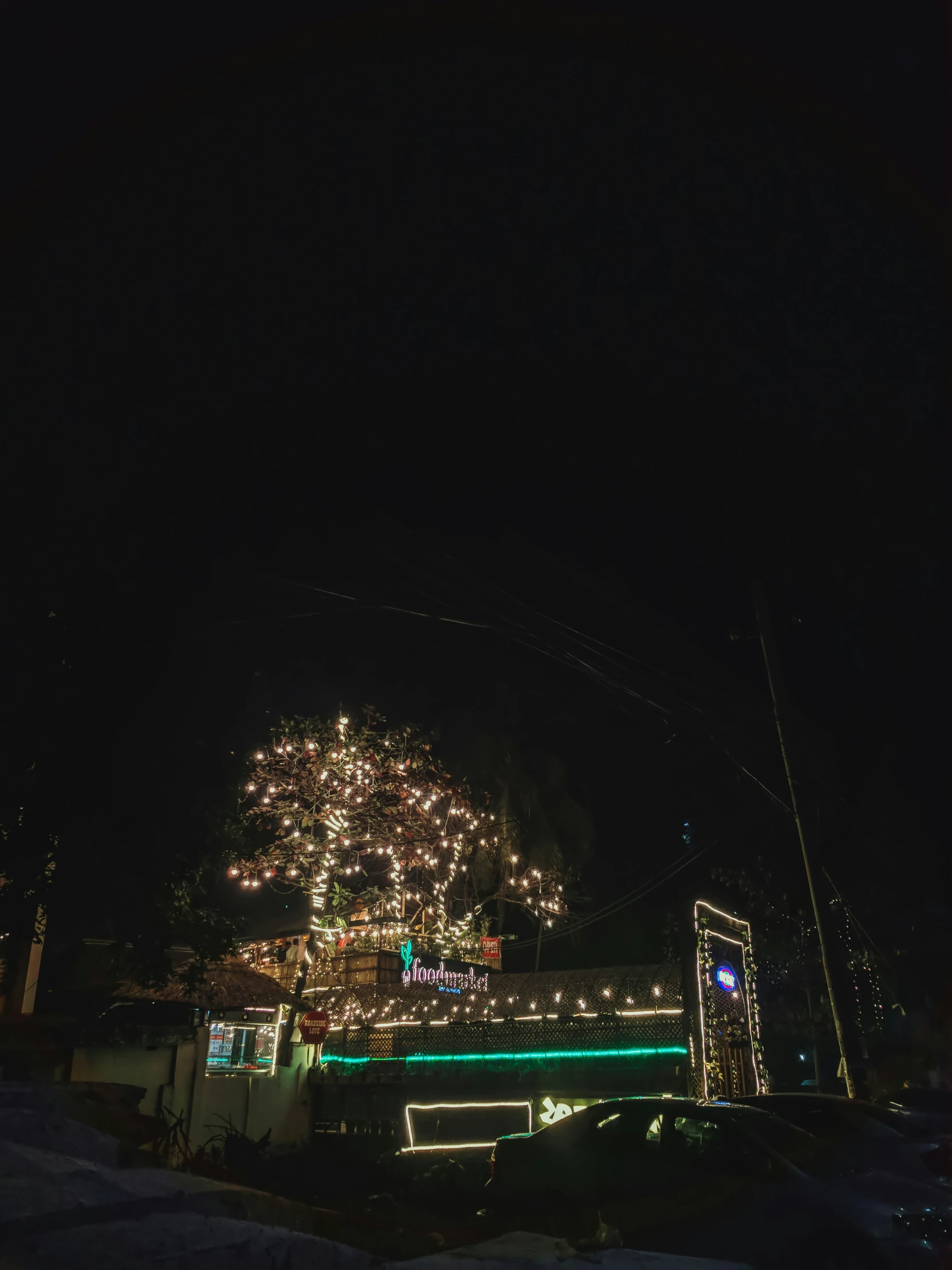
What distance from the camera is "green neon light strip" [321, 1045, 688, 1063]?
41.9 ft

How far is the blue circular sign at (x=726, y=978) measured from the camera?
13242 millimetres

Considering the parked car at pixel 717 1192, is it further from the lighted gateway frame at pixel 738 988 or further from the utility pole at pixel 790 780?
the lighted gateway frame at pixel 738 988

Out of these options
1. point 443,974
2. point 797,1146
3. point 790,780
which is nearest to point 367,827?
point 443,974

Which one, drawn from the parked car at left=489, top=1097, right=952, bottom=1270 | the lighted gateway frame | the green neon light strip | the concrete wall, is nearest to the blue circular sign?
the lighted gateway frame

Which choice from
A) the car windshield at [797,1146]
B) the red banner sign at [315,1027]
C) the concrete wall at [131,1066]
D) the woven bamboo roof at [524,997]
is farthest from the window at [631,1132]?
the red banner sign at [315,1027]

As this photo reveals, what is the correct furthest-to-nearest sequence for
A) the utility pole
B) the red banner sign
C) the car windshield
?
the red banner sign, the utility pole, the car windshield

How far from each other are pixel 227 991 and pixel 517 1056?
5.02 m

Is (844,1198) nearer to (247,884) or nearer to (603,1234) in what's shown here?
(603,1234)

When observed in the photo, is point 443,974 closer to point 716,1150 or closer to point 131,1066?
point 131,1066

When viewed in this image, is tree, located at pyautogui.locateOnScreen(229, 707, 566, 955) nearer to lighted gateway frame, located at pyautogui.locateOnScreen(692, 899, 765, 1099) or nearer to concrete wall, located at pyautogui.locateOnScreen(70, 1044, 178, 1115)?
concrete wall, located at pyautogui.locateOnScreen(70, 1044, 178, 1115)

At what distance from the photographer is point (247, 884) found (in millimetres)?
17391

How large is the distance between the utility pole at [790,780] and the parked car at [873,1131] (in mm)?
1044

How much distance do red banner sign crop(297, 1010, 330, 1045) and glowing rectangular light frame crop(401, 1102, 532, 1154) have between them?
2.01 meters

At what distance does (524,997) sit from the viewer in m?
15.0
